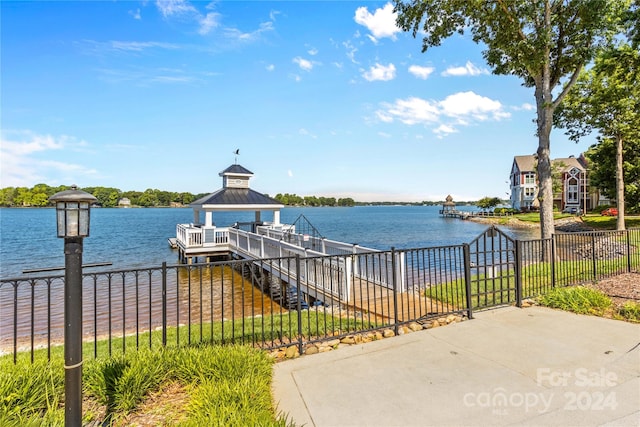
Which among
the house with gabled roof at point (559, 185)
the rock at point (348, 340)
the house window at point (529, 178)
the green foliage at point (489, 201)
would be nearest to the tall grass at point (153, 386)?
the rock at point (348, 340)

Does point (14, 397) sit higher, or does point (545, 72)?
point (545, 72)

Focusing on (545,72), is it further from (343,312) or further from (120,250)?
(120,250)

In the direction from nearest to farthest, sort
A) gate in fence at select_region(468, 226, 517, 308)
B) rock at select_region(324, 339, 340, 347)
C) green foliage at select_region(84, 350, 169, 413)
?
green foliage at select_region(84, 350, 169, 413), rock at select_region(324, 339, 340, 347), gate in fence at select_region(468, 226, 517, 308)

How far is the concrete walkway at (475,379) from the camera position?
3.04 metres

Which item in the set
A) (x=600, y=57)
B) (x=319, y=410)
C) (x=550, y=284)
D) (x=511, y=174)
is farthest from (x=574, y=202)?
(x=319, y=410)

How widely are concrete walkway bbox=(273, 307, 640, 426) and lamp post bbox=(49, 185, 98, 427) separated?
5.79 feet

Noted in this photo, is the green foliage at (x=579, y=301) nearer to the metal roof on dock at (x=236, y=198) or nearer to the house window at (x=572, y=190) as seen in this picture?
the metal roof on dock at (x=236, y=198)

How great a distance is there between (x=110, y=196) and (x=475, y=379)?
412ft

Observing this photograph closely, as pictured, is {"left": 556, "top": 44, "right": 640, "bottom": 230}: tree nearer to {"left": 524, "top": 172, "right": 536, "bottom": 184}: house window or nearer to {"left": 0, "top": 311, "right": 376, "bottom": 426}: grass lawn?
{"left": 0, "top": 311, "right": 376, "bottom": 426}: grass lawn

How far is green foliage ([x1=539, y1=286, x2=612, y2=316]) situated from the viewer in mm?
6004

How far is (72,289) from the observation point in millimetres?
2340

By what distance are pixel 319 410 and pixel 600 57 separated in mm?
15852

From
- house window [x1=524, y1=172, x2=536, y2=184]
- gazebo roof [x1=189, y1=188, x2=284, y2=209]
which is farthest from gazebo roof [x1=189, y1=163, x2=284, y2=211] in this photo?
house window [x1=524, y1=172, x2=536, y2=184]

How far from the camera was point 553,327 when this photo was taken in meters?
5.22
